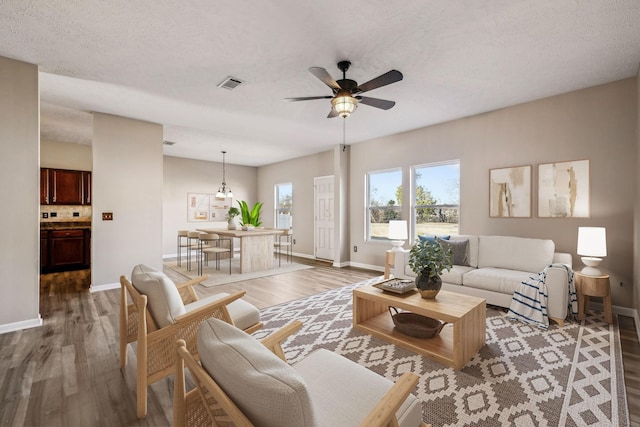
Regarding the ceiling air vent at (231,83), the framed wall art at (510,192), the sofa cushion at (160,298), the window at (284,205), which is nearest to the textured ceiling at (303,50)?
the ceiling air vent at (231,83)

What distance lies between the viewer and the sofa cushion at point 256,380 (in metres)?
0.75

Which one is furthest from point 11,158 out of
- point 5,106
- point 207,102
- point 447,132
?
point 447,132

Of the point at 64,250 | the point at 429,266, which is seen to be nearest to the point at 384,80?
the point at 429,266

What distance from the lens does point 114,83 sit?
3498 millimetres

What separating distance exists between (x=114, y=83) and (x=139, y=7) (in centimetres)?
168

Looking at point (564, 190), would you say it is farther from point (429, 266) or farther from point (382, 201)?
point (382, 201)

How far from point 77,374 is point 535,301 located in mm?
4219

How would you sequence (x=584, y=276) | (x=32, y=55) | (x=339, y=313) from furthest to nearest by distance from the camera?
(x=339, y=313) < (x=584, y=276) < (x=32, y=55)

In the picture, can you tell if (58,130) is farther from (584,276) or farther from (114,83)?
(584,276)

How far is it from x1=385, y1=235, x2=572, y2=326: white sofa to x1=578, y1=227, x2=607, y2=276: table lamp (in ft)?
0.98

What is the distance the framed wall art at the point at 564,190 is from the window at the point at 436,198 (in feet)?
3.94

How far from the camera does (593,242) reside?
3.20m

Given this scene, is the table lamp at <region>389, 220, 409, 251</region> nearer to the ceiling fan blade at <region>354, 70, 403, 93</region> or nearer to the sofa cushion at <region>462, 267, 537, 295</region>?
the sofa cushion at <region>462, 267, 537, 295</region>

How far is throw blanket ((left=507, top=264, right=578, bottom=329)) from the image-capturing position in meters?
3.06
